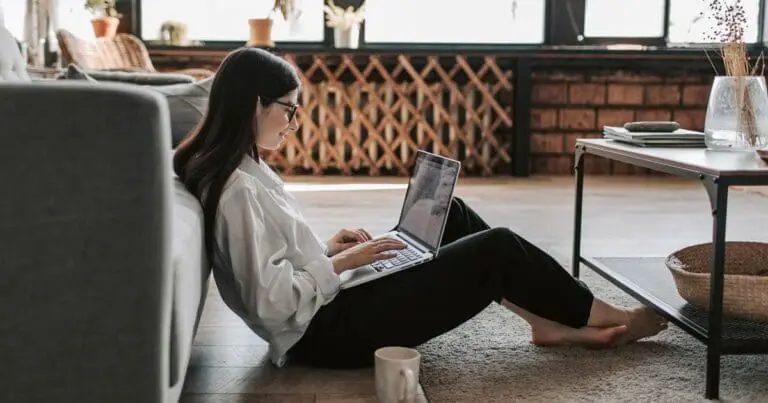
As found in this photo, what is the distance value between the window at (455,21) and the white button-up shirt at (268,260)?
12.4 feet

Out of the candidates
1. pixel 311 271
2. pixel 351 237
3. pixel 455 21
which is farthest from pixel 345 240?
pixel 455 21

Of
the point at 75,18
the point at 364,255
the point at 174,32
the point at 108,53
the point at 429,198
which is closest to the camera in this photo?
the point at 364,255

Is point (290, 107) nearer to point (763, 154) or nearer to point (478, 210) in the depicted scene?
point (763, 154)

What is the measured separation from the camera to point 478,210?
368 centimetres

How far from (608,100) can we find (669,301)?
11.6ft

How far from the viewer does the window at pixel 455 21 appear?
512 cm

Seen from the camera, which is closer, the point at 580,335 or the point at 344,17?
the point at 580,335

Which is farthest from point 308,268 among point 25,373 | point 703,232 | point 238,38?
point 238,38

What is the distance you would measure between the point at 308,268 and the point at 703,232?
214 cm

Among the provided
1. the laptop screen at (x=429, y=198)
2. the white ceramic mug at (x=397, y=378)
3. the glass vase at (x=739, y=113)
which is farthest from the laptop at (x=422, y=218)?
the glass vase at (x=739, y=113)

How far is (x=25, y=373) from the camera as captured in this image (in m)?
0.94

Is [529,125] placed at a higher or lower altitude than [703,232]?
higher

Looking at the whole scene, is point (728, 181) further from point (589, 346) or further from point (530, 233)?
point (530, 233)

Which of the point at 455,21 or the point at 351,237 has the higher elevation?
the point at 455,21
